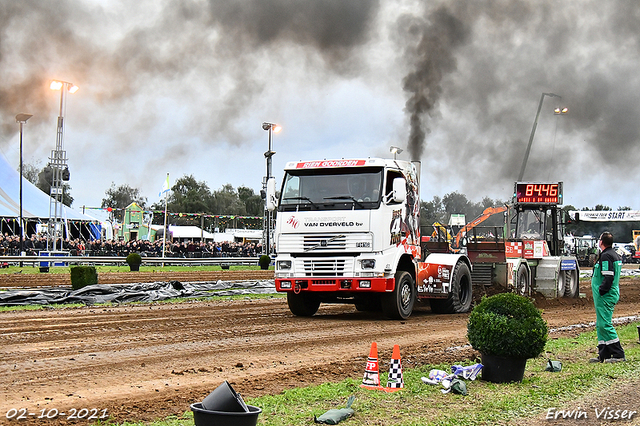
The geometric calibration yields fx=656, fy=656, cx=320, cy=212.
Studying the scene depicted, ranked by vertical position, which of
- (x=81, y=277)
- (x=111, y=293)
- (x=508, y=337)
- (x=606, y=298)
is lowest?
(x=111, y=293)

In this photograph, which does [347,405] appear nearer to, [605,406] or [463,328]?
[605,406]

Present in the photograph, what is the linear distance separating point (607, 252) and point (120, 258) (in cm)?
3096

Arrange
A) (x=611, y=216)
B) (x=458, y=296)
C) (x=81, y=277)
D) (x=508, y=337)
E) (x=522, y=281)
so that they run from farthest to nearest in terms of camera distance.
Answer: (x=611, y=216), (x=81, y=277), (x=522, y=281), (x=458, y=296), (x=508, y=337)

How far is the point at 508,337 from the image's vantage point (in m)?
7.37

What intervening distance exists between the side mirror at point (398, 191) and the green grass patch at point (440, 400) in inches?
214

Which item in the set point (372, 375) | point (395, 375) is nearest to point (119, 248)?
point (372, 375)

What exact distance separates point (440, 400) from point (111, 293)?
1388 cm

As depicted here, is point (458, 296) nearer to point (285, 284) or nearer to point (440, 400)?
point (285, 284)

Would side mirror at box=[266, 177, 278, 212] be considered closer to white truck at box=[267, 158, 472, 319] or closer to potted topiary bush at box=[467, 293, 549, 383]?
white truck at box=[267, 158, 472, 319]

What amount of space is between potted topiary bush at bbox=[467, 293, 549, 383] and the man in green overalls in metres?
2.00

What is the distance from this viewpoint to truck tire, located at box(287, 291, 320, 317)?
14445 mm

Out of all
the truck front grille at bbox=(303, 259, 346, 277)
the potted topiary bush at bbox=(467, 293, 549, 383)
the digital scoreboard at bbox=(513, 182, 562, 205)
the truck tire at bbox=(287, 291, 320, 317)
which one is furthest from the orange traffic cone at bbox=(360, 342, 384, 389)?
the digital scoreboard at bbox=(513, 182, 562, 205)

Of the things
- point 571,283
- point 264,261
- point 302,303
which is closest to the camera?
point 302,303

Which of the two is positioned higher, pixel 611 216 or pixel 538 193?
pixel 611 216
